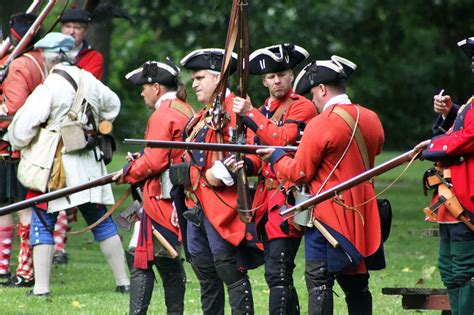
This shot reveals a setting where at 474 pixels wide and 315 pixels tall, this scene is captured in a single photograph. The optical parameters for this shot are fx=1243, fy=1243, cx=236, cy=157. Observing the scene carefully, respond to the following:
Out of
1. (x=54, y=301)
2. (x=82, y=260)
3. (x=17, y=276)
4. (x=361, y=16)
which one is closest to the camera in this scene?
(x=54, y=301)

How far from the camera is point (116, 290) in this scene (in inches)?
420

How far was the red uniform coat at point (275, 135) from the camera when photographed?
7.62 meters

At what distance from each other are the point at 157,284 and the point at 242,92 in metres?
3.86

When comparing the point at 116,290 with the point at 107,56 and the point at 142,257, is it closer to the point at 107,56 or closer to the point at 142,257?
the point at 142,257

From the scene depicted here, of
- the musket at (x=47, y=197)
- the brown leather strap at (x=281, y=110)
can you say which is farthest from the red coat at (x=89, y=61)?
the brown leather strap at (x=281, y=110)

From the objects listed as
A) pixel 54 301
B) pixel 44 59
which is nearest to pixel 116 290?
pixel 54 301

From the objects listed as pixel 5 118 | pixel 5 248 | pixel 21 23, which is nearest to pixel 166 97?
pixel 5 118

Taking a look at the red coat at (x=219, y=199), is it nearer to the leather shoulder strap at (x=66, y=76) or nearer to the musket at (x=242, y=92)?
the musket at (x=242, y=92)

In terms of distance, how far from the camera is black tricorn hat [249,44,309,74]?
26.0ft

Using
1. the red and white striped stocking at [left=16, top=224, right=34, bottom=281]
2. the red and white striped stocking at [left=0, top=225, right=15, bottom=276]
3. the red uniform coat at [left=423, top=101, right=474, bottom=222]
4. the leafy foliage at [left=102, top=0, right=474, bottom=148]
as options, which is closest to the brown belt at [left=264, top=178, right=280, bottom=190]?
the red uniform coat at [left=423, top=101, right=474, bottom=222]

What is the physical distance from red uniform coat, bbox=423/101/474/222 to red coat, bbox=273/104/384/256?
50 cm

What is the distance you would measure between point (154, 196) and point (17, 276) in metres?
2.73

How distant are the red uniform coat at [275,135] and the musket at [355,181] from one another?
0.45m

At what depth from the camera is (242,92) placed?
302 inches
